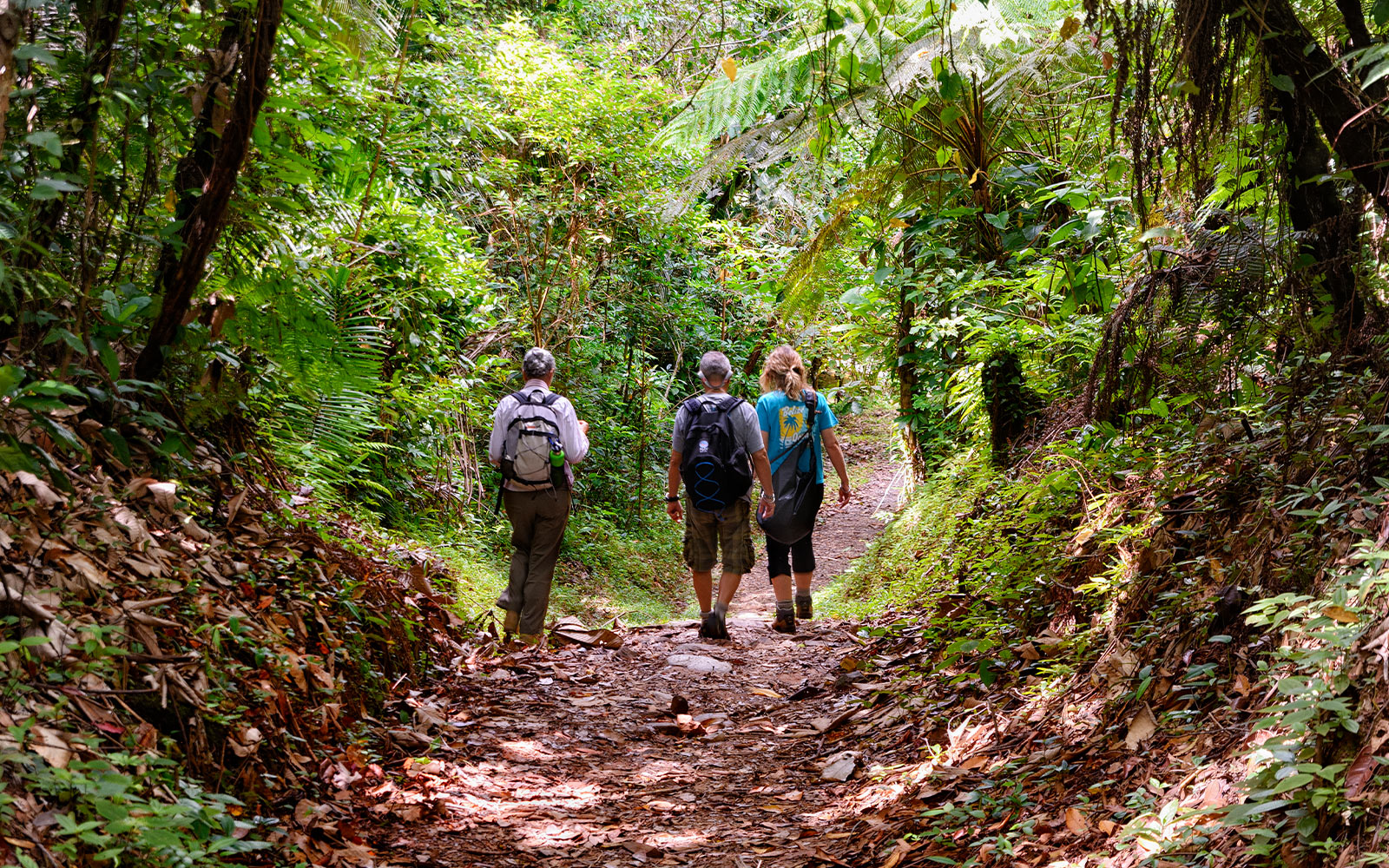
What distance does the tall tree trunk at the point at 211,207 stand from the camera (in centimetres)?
362

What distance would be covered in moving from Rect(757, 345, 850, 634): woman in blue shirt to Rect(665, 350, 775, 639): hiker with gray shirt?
24 cm

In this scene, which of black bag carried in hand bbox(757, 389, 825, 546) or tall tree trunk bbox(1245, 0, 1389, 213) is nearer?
tall tree trunk bbox(1245, 0, 1389, 213)

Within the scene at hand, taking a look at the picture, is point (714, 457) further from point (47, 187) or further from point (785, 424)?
point (47, 187)

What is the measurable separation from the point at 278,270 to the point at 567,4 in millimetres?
12959

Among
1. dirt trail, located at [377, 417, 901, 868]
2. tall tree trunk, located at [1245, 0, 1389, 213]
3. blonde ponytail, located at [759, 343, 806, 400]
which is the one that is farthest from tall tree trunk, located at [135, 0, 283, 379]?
blonde ponytail, located at [759, 343, 806, 400]

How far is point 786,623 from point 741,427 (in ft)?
5.32

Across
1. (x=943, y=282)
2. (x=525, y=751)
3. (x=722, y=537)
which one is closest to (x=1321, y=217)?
(x=943, y=282)

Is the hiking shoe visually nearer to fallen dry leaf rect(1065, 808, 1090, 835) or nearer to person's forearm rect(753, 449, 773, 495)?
person's forearm rect(753, 449, 773, 495)

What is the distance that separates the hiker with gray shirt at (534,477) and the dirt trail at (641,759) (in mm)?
450

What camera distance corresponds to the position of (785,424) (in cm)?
757

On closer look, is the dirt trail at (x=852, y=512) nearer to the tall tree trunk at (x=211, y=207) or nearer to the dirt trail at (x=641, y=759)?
the dirt trail at (x=641, y=759)

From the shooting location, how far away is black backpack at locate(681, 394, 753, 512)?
7.21 m

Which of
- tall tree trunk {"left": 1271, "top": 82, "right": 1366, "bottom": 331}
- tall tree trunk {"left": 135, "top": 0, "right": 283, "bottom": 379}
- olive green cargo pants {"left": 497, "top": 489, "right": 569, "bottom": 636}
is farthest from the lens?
olive green cargo pants {"left": 497, "top": 489, "right": 569, "bottom": 636}

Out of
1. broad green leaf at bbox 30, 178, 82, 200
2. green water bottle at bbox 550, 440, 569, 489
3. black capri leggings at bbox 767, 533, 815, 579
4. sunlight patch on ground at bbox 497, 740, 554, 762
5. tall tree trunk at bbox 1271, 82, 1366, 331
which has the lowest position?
sunlight patch on ground at bbox 497, 740, 554, 762
